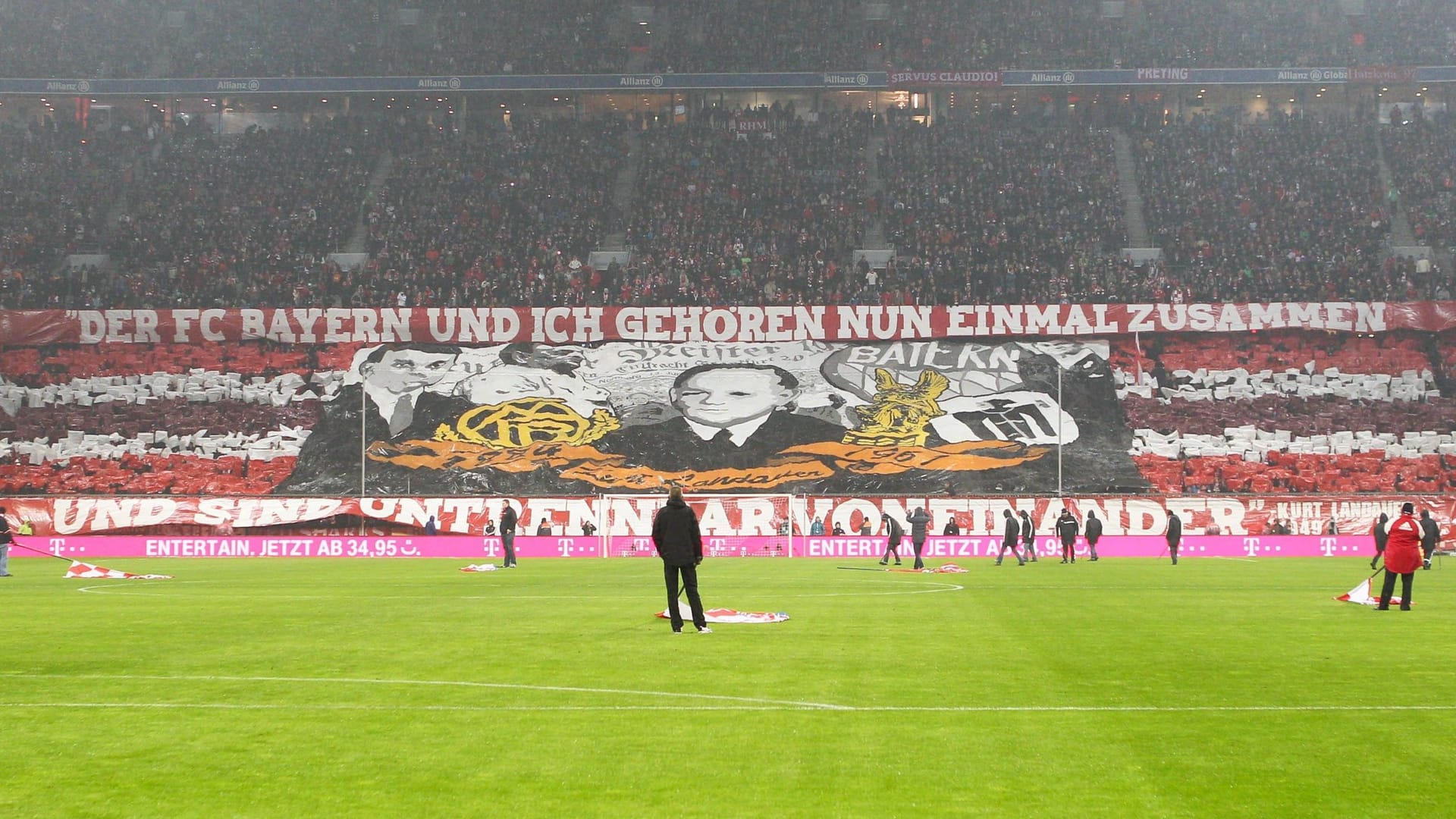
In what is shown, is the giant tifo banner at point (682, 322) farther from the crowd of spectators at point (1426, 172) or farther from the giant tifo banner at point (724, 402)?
the crowd of spectators at point (1426, 172)

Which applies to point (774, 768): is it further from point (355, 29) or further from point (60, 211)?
point (355, 29)

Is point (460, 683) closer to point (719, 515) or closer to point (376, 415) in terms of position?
point (719, 515)

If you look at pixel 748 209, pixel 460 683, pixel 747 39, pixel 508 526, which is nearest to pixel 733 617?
pixel 460 683

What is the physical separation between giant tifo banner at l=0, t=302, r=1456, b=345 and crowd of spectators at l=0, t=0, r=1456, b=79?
1922 centimetres

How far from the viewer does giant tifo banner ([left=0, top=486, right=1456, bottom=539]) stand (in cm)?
5225

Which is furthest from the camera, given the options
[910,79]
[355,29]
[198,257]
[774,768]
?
[355,29]

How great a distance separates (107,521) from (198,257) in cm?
1639

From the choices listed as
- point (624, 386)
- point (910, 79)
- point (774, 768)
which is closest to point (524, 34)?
point (910, 79)

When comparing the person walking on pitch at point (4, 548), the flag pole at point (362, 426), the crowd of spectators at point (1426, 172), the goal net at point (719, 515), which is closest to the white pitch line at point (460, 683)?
the person walking on pitch at point (4, 548)

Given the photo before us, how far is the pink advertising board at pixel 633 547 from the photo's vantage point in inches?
1927

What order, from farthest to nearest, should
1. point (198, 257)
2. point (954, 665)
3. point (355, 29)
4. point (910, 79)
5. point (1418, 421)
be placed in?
1. point (355, 29)
2. point (910, 79)
3. point (198, 257)
4. point (1418, 421)
5. point (954, 665)

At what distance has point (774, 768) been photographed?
9.95 meters

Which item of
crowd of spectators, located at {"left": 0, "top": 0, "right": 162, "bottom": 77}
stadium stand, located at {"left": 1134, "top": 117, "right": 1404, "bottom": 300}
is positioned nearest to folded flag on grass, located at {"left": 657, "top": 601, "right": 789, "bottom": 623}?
stadium stand, located at {"left": 1134, "top": 117, "right": 1404, "bottom": 300}

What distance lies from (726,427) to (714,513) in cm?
729
